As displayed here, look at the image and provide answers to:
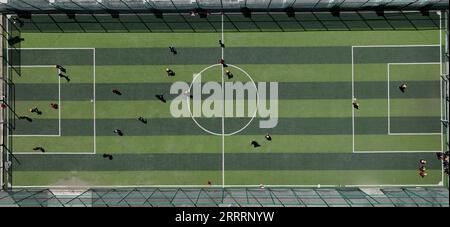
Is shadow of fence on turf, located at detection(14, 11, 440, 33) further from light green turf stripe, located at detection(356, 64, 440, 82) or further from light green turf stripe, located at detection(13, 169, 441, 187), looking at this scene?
light green turf stripe, located at detection(13, 169, 441, 187)

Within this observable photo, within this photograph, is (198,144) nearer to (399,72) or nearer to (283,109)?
(283,109)

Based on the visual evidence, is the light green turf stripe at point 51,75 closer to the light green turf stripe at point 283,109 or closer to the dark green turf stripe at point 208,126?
the light green turf stripe at point 283,109

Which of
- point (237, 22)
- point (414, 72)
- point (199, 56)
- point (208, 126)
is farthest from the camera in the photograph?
point (208, 126)

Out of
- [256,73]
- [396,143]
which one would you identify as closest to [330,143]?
[396,143]

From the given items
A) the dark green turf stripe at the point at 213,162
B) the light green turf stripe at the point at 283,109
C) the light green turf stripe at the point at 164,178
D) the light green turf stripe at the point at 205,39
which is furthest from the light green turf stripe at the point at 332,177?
the light green turf stripe at the point at 205,39

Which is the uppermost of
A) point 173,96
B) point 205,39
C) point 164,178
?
point 205,39

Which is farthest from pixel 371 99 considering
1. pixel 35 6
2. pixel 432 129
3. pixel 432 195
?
pixel 35 6

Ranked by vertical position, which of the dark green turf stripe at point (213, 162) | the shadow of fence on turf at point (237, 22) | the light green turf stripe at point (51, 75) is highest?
the shadow of fence on turf at point (237, 22)
